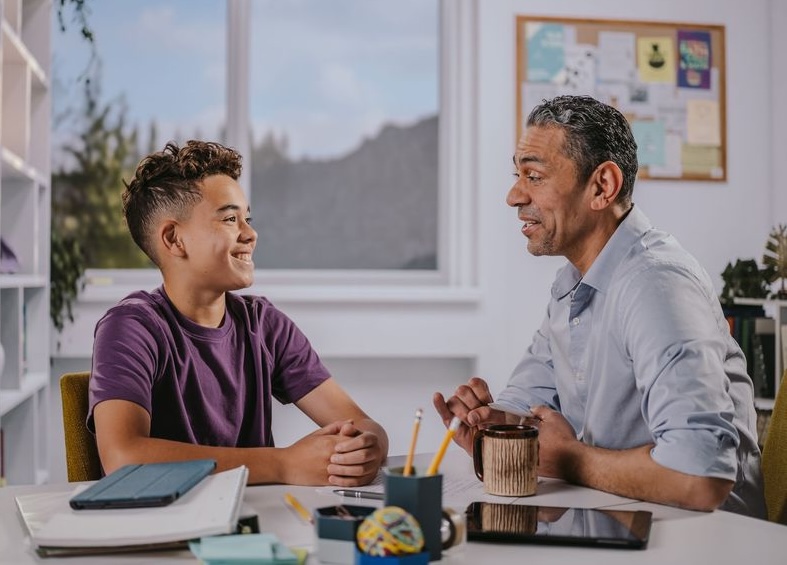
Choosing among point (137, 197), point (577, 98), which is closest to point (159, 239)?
point (137, 197)

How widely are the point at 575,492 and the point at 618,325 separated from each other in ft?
1.03

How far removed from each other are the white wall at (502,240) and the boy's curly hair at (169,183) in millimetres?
1521

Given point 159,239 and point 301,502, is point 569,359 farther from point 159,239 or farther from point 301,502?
point 159,239

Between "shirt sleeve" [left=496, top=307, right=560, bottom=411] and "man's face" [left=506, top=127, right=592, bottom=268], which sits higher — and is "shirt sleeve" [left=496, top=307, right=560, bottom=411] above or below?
below

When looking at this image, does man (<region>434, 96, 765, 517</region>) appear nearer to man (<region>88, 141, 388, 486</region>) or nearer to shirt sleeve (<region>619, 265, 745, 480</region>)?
shirt sleeve (<region>619, 265, 745, 480</region>)

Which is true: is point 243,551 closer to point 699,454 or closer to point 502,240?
point 699,454

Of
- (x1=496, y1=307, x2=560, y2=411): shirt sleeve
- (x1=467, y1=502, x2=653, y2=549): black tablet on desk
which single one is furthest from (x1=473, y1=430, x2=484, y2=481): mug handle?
(x1=496, y1=307, x2=560, y2=411): shirt sleeve

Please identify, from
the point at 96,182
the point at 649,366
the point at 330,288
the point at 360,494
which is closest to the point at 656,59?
the point at 330,288

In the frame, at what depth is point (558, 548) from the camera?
1.05 meters

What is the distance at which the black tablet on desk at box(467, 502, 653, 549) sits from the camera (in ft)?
3.46

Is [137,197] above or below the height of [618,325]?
above

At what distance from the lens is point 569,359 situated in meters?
1.70

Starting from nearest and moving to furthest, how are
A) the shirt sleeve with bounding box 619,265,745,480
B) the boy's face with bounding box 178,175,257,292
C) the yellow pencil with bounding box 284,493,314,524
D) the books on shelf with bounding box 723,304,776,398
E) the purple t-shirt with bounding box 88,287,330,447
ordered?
the yellow pencil with bounding box 284,493,314,524
the shirt sleeve with bounding box 619,265,745,480
the purple t-shirt with bounding box 88,287,330,447
the boy's face with bounding box 178,175,257,292
the books on shelf with bounding box 723,304,776,398

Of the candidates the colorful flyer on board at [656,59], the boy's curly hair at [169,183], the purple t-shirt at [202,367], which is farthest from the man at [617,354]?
the colorful flyer on board at [656,59]
